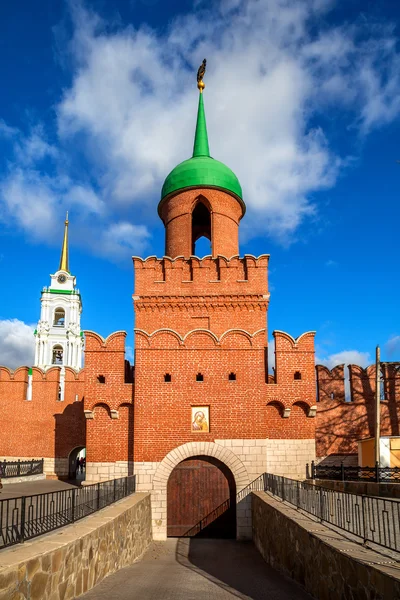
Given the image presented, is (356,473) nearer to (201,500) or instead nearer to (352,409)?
(352,409)

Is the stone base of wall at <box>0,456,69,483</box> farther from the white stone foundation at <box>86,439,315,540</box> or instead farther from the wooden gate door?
the wooden gate door

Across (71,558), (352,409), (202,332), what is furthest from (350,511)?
(352,409)

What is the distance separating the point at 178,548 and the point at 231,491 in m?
2.37

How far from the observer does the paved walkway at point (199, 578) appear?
25.0 feet

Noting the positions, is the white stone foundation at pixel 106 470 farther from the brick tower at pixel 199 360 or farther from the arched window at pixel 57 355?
the arched window at pixel 57 355

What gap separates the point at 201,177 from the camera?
61.5 ft

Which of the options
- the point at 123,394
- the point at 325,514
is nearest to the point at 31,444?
the point at 123,394

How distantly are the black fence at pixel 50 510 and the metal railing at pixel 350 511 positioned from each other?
13.7ft

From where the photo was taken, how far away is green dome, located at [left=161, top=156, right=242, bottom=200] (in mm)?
18750

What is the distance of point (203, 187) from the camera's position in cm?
1866

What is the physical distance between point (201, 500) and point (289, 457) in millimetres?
3077

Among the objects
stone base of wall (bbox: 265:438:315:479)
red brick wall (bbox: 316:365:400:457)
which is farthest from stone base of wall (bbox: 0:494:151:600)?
red brick wall (bbox: 316:365:400:457)

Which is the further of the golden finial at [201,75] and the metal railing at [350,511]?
the golden finial at [201,75]

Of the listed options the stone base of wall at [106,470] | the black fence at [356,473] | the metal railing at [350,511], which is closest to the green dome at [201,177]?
the stone base of wall at [106,470]
